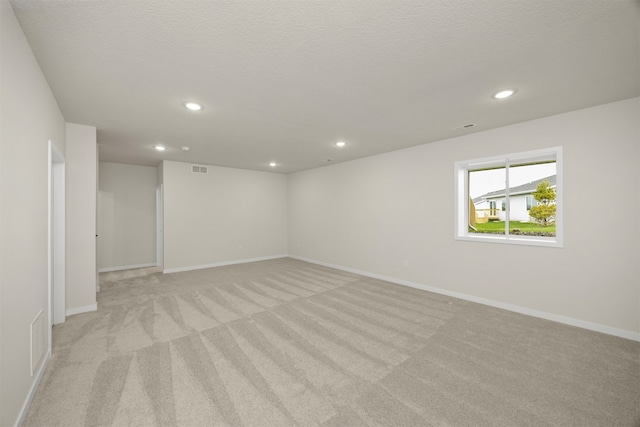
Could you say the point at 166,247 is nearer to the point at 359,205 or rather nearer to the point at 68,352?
the point at 68,352

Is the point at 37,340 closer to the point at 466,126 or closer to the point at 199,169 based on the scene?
the point at 199,169

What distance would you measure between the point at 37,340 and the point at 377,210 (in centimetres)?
509

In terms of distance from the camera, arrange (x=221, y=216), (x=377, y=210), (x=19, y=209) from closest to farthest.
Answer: (x=19, y=209)
(x=377, y=210)
(x=221, y=216)

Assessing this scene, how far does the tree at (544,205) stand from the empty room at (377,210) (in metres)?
0.04

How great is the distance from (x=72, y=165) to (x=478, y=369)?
5.62m

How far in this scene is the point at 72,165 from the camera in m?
3.53

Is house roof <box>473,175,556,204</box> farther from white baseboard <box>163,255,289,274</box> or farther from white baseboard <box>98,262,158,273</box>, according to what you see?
white baseboard <box>98,262,158,273</box>

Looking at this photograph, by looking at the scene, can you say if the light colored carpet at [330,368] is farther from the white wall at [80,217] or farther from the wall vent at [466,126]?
the wall vent at [466,126]

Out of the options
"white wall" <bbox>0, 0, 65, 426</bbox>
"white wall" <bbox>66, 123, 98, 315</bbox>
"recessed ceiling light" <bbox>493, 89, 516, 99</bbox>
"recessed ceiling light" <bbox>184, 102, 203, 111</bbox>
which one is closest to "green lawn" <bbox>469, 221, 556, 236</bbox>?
"recessed ceiling light" <bbox>493, 89, 516, 99</bbox>

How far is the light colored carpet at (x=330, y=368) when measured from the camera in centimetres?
174

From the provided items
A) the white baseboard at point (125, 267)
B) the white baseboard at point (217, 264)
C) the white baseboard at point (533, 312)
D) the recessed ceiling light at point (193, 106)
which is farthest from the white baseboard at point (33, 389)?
the white baseboard at point (533, 312)

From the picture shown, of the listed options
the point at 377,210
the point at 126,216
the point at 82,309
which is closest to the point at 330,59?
the point at 377,210

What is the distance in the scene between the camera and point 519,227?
3.77 meters

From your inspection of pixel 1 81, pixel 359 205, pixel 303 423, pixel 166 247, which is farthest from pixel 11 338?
pixel 359 205
